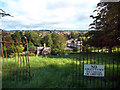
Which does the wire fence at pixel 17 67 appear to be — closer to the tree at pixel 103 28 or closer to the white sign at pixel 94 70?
the white sign at pixel 94 70

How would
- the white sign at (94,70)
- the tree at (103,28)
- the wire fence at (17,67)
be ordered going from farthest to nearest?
1. the tree at (103,28)
2. the wire fence at (17,67)
3. the white sign at (94,70)

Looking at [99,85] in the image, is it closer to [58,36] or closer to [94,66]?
[94,66]

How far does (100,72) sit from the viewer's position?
3285 millimetres

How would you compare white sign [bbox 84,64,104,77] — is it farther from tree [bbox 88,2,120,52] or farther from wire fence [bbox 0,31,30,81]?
tree [bbox 88,2,120,52]

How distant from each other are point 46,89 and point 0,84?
189 cm

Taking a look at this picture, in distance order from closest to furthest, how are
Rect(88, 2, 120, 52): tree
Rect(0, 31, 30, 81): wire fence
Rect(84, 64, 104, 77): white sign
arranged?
Rect(84, 64, 104, 77): white sign
Rect(0, 31, 30, 81): wire fence
Rect(88, 2, 120, 52): tree

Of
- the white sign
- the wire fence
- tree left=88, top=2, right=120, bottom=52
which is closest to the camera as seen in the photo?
the white sign

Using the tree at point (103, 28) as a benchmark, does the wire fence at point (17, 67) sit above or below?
below

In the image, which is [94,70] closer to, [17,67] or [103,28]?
[17,67]

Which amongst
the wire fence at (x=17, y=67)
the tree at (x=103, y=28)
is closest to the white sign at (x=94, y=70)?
the wire fence at (x=17, y=67)

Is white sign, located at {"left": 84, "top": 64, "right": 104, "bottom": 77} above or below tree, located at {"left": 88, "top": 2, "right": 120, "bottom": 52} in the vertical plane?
below

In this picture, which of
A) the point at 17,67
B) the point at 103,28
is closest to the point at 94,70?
the point at 17,67

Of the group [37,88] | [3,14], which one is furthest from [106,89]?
[3,14]

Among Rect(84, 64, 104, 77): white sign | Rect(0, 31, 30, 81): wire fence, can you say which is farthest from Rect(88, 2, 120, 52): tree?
Rect(0, 31, 30, 81): wire fence
